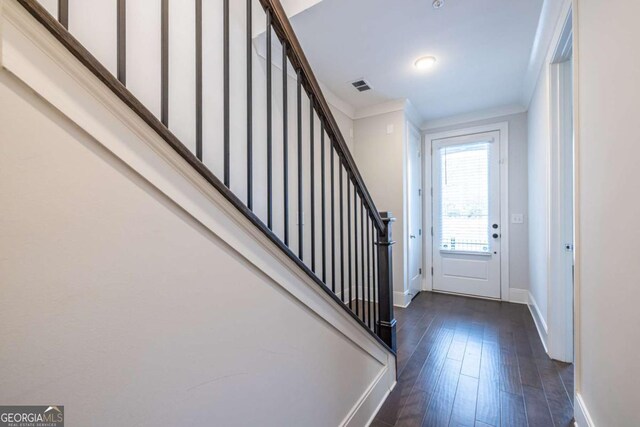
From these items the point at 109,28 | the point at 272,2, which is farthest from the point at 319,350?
the point at 109,28

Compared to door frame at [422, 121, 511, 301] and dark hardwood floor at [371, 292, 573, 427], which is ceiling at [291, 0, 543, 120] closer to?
door frame at [422, 121, 511, 301]

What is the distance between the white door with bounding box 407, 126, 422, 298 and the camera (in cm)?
369

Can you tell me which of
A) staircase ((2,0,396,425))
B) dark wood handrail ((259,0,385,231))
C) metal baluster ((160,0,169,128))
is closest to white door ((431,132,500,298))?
staircase ((2,0,396,425))

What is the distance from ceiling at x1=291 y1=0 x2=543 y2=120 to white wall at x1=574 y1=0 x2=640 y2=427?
2.50 feet

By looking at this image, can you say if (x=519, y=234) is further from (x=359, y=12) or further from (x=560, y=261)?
(x=359, y=12)

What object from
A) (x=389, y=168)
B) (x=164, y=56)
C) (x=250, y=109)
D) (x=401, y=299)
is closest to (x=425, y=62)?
(x=389, y=168)

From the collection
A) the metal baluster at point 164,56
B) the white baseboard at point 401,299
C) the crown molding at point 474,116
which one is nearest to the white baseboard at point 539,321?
the white baseboard at point 401,299

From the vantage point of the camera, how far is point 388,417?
161 centimetres

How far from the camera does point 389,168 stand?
352 centimetres

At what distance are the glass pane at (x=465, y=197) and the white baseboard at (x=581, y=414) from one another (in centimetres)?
246

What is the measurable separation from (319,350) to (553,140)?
2395 mm

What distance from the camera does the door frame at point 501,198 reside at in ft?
11.7

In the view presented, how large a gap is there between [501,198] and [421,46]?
2395 mm

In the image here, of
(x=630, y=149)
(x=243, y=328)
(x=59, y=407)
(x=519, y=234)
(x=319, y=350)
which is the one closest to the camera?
(x=59, y=407)
